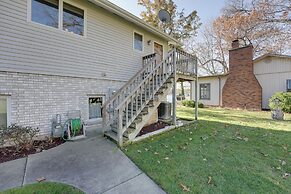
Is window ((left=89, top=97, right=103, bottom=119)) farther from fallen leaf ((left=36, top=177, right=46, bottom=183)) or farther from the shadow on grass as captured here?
fallen leaf ((left=36, top=177, right=46, bottom=183))

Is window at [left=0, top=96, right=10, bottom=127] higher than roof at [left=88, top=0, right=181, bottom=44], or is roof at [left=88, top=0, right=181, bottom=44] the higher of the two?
roof at [left=88, top=0, right=181, bottom=44]

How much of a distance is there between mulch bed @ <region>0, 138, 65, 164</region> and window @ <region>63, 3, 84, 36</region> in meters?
4.08

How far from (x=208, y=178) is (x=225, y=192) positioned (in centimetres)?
47

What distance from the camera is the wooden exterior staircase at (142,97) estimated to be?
5469mm

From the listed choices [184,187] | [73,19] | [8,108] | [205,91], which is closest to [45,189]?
[184,187]

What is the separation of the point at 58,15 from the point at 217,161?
6961mm

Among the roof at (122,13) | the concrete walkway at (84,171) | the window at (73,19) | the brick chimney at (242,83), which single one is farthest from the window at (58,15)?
the brick chimney at (242,83)

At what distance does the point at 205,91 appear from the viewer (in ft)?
66.5

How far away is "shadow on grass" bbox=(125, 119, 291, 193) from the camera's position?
338 centimetres

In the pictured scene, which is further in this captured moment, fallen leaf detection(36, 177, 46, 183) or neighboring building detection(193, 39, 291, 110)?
neighboring building detection(193, 39, 291, 110)

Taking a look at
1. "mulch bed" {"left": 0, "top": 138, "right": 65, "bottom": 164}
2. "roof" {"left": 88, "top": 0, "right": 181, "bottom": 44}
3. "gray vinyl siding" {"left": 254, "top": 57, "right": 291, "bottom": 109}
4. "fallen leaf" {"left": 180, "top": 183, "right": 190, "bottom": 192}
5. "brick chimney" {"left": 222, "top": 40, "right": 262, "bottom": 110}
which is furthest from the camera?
"brick chimney" {"left": 222, "top": 40, "right": 262, "bottom": 110}

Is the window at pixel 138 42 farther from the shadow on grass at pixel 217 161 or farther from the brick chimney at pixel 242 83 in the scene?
the brick chimney at pixel 242 83

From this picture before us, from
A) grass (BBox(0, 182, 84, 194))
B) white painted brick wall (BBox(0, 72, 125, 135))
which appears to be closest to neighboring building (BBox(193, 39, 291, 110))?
white painted brick wall (BBox(0, 72, 125, 135))

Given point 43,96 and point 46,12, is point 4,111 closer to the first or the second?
point 43,96
